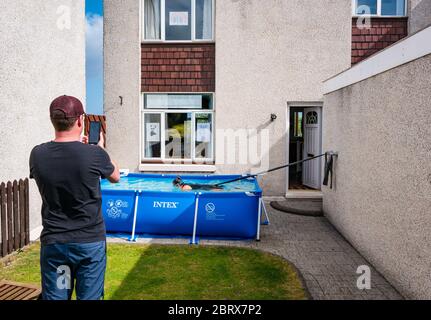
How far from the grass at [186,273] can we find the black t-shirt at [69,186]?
6.78 feet

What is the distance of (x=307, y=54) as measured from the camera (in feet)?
34.4

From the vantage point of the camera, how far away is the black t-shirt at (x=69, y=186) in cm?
254

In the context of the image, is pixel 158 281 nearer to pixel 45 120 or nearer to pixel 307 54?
pixel 45 120

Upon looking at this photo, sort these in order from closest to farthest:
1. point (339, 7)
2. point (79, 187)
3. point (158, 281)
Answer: point (79, 187) < point (158, 281) < point (339, 7)

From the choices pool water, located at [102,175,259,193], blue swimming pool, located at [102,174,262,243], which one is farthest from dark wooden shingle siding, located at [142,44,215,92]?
blue swimming pool, located at [102,174,262,243]

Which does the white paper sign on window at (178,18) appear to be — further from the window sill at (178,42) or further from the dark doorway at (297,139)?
the dark doorway at (297,139)

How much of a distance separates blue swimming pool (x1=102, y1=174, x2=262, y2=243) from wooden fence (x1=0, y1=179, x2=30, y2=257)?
4.50 ft

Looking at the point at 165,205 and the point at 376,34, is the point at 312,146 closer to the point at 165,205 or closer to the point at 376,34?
the point at 376,34

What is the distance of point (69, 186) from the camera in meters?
2.56

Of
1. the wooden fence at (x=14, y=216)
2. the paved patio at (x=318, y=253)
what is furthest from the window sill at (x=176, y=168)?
the wooden fence at (x=14, y=216)

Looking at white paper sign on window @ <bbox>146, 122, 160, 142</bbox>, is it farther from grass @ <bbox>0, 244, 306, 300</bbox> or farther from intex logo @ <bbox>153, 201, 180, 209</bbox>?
grass @ <bbox>0, 244, 306, 300</bbox>

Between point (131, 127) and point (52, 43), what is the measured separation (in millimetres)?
3767

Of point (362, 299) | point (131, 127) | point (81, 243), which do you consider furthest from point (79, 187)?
point (131, 127)

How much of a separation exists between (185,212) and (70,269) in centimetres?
425
